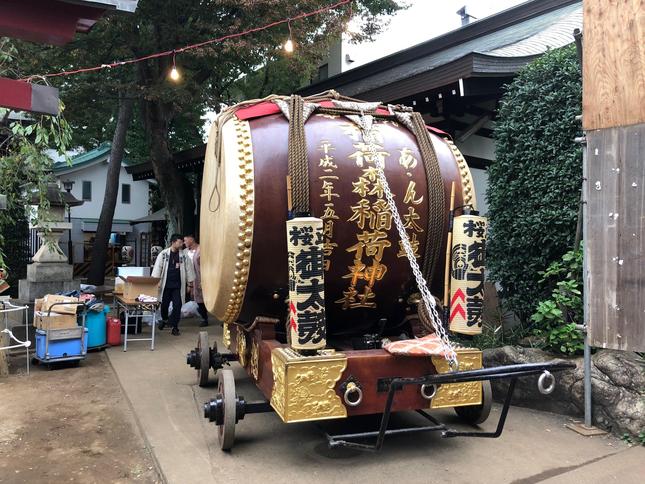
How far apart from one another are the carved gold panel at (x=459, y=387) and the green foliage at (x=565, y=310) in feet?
4.71

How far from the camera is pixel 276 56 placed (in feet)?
36.8

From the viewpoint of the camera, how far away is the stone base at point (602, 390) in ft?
13.3

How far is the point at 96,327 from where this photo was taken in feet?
23.0

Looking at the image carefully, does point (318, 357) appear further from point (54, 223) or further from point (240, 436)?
point (54, 223)

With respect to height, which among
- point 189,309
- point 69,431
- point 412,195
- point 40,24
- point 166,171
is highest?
point 166,171

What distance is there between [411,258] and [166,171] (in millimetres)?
10195

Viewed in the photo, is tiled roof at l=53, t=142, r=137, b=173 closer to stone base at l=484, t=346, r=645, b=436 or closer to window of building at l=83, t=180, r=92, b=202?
window of building at l=83, t=180, r=92, b=202

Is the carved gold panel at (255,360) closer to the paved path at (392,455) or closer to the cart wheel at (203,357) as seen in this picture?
the paved path at (392,455)

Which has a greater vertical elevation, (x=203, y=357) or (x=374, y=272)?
(x=374, y=272)

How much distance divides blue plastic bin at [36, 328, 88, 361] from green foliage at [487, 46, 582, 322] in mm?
5031

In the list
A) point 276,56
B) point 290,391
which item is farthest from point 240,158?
point 276,56

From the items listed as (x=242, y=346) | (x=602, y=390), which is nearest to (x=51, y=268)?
(x=242, y=346)

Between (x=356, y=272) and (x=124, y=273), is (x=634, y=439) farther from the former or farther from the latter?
(x=124, y=273)

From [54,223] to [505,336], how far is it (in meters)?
6.96
